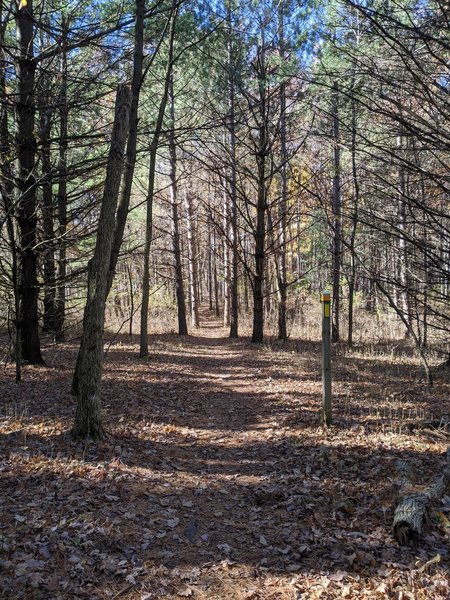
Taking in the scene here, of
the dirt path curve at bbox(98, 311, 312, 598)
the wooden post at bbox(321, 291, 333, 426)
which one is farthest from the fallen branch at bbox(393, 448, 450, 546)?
the wooden post at bbox(321, 291, 333, 426)

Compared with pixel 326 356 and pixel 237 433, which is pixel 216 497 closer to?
pixel 237 433

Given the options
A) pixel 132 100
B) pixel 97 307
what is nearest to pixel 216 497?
pixel 97 307

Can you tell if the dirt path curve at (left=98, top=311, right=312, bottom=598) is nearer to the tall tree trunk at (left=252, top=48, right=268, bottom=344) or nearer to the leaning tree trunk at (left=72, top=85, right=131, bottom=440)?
the leaning tree trunk at (left=72, top=85, right=131, bottom=440)

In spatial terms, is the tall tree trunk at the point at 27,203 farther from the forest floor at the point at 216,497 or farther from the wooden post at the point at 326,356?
the wooden post at the point at 326,356

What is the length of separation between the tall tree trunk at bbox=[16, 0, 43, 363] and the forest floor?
1.64m

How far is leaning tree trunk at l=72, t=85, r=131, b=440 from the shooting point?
5324 mm

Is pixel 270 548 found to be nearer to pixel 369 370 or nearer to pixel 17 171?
pixel 369 370

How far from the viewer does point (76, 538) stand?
137 inches

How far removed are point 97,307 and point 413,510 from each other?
3916mm

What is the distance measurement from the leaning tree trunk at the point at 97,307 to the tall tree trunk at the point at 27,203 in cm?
352

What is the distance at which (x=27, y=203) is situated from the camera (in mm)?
8953

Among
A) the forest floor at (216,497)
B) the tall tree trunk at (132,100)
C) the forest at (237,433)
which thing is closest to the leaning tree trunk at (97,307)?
the forest at (237,433)

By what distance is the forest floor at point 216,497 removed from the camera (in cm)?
313

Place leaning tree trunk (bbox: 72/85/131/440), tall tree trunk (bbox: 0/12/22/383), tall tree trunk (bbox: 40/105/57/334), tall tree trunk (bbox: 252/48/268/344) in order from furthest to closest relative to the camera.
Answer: tall tree trunk (bbox: 252/48/268/344), tall tree trunk (bbox: 40/105/57/334), tall tree trunk (bbox: 0/12/22/383), leaning tree trunk (bbox: 72/85/131/440)
